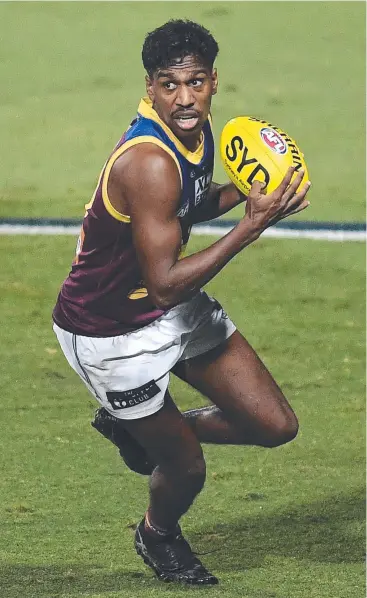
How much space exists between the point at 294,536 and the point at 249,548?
0.30 metres

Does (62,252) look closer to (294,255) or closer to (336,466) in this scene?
(294,255)

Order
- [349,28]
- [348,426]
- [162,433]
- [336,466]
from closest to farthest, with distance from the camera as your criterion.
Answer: [162,433] → [336,466] → [348,426] → [349,28]

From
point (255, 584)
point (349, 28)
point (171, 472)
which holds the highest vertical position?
point (171, 472)

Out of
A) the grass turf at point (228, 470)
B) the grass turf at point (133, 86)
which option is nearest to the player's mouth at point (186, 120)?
the grass turf at point (228, 470)

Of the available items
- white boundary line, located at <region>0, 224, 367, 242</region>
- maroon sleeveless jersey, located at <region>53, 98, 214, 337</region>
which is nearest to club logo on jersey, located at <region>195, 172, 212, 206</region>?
maroon sleeveless jersey, located at <region>53, 98, 214, 337</region>

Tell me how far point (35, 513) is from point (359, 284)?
4.64 meters

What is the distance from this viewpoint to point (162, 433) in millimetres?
6172

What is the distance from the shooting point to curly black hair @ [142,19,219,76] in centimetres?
575

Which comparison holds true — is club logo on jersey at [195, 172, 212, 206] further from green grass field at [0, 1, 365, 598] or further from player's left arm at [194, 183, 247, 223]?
green grass field at [0, 1, 365, 598]

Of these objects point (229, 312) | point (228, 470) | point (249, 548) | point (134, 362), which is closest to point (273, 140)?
point (134, 362)

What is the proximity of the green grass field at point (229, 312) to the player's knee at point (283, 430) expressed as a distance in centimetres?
61

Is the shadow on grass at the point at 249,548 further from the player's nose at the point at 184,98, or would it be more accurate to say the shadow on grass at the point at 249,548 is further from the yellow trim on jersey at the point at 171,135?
the player's nose at the point at 184,98

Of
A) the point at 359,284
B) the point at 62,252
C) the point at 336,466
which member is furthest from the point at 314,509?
the point at 62,252

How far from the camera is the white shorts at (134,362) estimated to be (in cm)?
610
